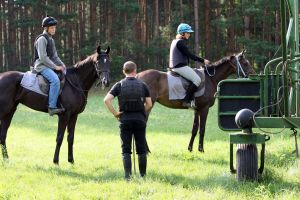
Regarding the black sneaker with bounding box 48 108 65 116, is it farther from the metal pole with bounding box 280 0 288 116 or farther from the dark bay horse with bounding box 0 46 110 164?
the metal pole with bounding box 280 0 288 116

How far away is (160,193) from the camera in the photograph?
6.35m

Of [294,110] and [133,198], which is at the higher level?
[294,110]

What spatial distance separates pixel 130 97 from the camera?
24.5 ft

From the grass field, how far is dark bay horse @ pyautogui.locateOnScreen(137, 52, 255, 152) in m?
0.78

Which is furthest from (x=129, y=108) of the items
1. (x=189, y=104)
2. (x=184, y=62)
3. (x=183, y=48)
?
(x=189, y=104)

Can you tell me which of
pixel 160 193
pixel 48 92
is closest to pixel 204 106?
pixel 48 92

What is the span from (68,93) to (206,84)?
3.75 meters

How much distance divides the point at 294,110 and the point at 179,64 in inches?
193

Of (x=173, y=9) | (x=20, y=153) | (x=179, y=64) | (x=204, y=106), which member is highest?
(x=173, y=9)

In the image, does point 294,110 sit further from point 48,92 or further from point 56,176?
point 48,92

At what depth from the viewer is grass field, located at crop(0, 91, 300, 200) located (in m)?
6.43

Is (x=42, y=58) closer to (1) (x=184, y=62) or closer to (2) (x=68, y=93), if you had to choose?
(2) (x=68, y=93)

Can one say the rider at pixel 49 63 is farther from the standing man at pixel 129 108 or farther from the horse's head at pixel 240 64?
the horse's head at pixel 240 64

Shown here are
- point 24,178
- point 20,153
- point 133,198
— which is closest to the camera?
point 133,198
